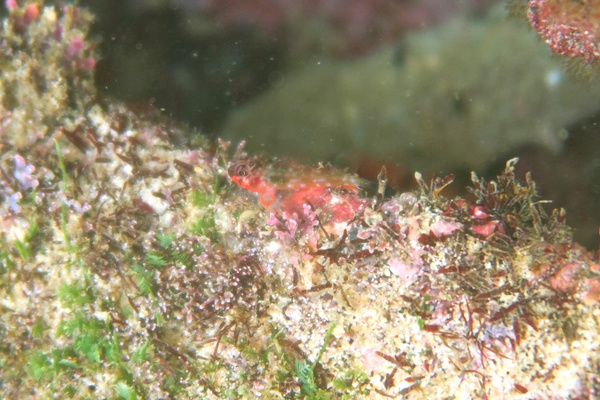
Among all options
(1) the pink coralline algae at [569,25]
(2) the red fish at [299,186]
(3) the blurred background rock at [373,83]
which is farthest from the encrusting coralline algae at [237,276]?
(1) the pink coralline algae at [569,25]

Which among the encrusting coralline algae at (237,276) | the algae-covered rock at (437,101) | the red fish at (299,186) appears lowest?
the encrusting coralline algae at (237,276)

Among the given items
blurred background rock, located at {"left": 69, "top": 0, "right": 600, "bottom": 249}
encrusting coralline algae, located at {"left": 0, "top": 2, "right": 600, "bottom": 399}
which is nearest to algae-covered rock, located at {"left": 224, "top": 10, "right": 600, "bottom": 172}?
blurred background rock, located at {"left": 69, "top": 0, "right": 600, "bottom": 249}

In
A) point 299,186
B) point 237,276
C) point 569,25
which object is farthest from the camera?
point 299,186

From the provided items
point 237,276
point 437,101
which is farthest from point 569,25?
point 237,276

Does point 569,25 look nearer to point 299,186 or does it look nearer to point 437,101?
point 437,101

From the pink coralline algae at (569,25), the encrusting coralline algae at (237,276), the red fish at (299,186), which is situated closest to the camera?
the pink coralline algae at (569,25)

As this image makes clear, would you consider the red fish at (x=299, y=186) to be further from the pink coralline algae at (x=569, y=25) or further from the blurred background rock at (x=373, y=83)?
the pink coralline algae at (x=569, y=25)
